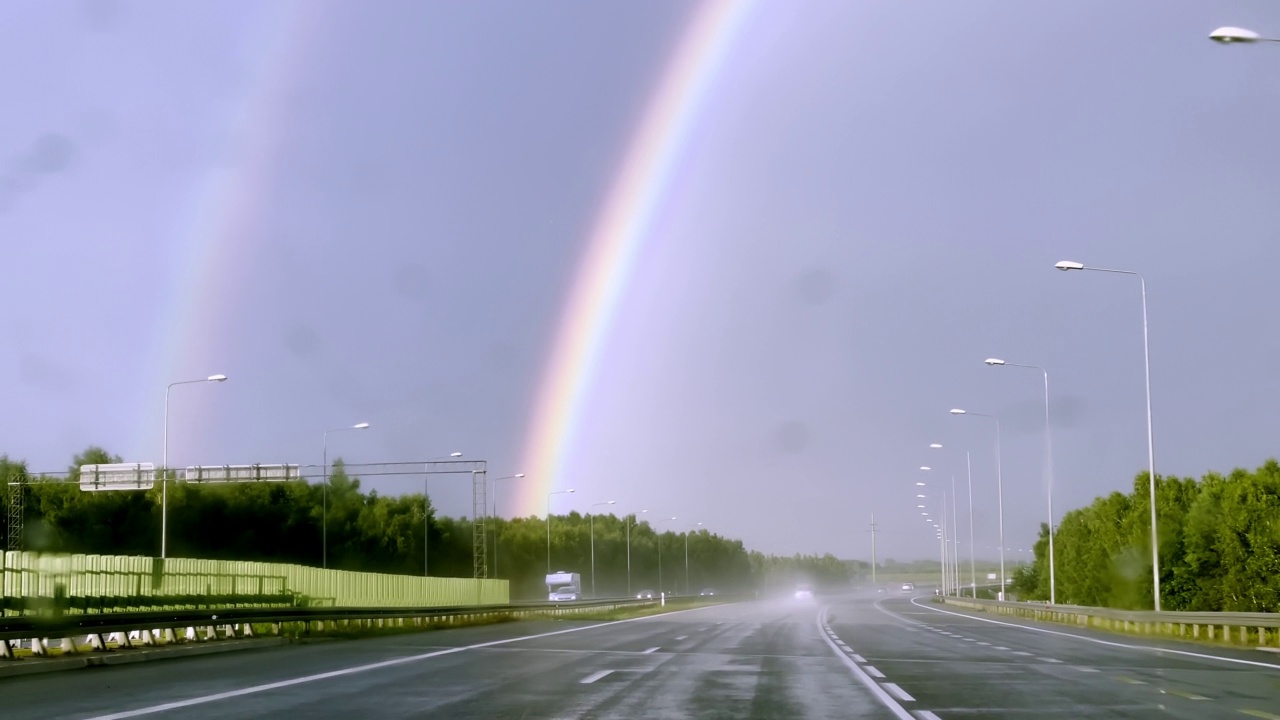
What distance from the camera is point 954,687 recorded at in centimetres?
1805

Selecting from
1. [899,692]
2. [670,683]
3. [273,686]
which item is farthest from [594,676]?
[899,692]

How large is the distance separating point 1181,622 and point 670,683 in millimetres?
25005

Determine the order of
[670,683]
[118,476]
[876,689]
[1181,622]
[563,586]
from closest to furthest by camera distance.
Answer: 1. [876,689]
2. [670,683]
3. [1181,622]
4. [118,476]
5. [563,586]

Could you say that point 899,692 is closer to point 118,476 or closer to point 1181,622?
point 1181,622

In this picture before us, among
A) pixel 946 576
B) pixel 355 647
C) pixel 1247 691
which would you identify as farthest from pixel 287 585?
pixel 946 576

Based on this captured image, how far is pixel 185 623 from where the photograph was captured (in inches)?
1111

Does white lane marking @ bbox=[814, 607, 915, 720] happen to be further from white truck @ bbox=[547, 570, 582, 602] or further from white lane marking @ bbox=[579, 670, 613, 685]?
white truck @ bbox=[547, 570, 582, 602]

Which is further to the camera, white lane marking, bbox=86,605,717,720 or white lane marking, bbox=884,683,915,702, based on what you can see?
white lane marking, bbox=884,683,915,702

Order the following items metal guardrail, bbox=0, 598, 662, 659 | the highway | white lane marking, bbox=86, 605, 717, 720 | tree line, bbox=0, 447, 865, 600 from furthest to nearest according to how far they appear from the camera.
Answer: tree line, bbox=0, 447, 865, 600 → metal guardrail, bbox=0, 598, 662, 659 → the highway → white lane marking, bbox=86, 605, 717, 720

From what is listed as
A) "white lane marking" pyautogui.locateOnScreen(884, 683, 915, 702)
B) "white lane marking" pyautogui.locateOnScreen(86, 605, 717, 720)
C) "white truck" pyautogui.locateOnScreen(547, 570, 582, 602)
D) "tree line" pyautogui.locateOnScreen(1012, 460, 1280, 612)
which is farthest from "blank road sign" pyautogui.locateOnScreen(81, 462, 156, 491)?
"white lane marking" pyautogui.locateOnScreen(884, 683, 915, 702)

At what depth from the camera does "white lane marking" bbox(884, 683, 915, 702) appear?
1606 cm

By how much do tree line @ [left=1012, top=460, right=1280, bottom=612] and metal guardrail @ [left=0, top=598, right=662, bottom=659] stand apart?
3452 cm

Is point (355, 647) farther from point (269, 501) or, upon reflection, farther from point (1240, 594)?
point (269, 501)

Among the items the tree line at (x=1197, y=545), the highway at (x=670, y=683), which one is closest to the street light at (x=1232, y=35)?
the highway at (x=670, y=683)
